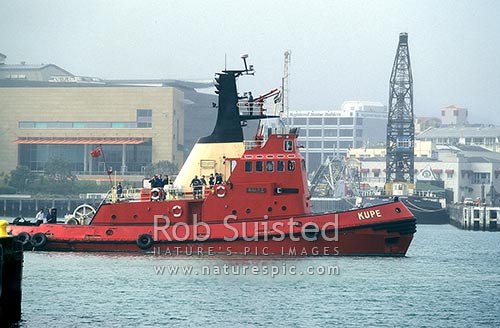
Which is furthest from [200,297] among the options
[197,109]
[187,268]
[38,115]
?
[197,109]

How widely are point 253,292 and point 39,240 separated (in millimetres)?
13654

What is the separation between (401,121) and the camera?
421ft

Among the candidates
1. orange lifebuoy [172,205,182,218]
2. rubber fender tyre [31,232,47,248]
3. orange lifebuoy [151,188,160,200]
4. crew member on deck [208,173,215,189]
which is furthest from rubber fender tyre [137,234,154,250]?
rubber fender tyre [31,232,47,248]

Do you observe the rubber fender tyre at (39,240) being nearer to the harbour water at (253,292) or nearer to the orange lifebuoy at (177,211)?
the harbour water at (253,292)

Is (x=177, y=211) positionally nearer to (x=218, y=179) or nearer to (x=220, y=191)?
(x=220, y=191)

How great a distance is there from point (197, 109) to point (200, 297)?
360ft

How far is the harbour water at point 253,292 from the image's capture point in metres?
35.8

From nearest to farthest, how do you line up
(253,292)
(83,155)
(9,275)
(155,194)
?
(9,275) < (253,292) < (155,194) < (83,155)

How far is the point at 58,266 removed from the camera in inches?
1869

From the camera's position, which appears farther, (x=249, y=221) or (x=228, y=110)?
(x=228, y=110)

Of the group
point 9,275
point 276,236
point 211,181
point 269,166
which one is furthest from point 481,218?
point 9,275

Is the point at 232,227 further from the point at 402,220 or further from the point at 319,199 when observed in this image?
the point at 319,199

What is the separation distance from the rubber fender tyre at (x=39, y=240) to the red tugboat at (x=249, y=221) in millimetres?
42

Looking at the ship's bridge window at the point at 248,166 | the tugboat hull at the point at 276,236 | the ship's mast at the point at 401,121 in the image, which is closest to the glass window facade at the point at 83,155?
the ship's mast at the point at 401,121
